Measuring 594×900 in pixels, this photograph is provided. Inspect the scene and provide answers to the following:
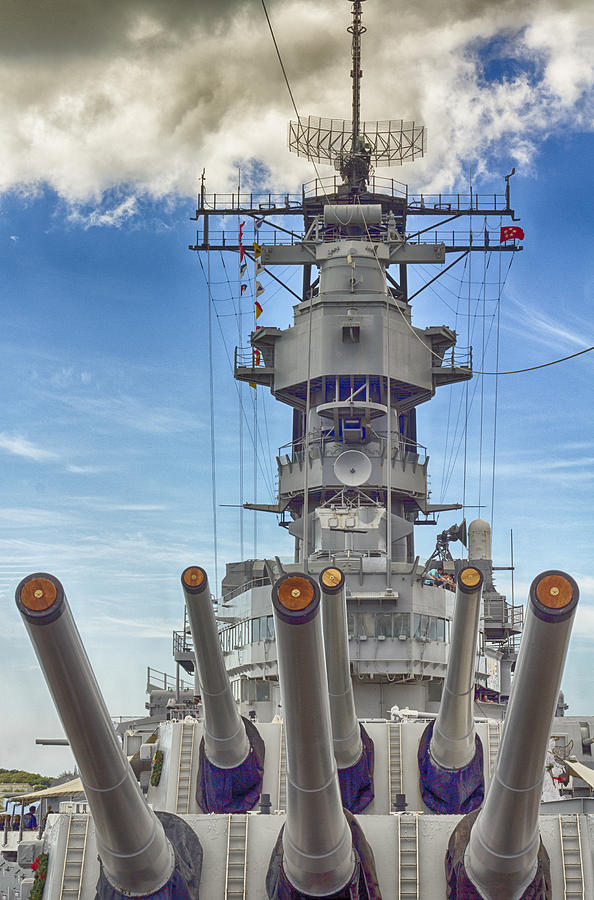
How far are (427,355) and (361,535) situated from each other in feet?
19.7

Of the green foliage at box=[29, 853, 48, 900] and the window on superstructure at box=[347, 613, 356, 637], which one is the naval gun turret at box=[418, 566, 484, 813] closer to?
the green foliage at box=[29, 853, 48, 900]

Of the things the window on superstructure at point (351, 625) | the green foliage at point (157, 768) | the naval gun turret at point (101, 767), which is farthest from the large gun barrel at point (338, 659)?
the window on superstructure at point (351, 625)

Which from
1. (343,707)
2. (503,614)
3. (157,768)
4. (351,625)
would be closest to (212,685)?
(343,707)

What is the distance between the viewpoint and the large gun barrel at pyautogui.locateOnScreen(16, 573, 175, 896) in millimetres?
6836

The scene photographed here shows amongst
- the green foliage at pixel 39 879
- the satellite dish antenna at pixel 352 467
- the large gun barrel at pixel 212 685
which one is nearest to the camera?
the green foliage at pixel 39 879

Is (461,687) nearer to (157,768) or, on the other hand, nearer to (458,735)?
(458,735)

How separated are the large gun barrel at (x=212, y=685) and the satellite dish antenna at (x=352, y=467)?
12584 millimetres

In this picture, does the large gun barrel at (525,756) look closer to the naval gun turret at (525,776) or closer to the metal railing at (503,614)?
the naval gun turret at (525,776)

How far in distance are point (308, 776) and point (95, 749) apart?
147 centimetres

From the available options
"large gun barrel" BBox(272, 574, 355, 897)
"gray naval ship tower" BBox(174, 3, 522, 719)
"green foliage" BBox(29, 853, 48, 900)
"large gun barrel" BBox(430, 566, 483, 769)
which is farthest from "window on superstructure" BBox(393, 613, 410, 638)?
"large gun barrel" BBox(272, 574, 355, 897)

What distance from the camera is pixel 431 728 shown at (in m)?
14.6

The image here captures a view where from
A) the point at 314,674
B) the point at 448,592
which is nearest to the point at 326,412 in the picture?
the point at 448,592

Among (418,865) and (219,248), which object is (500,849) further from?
(219,248)

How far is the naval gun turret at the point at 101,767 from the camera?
6.84 meters
